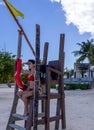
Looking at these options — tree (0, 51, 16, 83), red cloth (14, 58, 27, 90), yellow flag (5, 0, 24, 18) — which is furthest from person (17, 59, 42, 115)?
tree (0, 51, 16, 83)

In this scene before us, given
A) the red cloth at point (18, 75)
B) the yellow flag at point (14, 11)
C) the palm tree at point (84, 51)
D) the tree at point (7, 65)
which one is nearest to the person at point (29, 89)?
the red cloth at point (18, 75)

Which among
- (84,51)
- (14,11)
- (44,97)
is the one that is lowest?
(44,97)

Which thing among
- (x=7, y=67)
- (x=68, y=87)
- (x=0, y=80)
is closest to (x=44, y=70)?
(x=68, y=87)

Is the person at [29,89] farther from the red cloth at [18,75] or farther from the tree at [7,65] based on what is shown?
the tree at [7,65]

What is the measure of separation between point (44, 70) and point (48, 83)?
283mm

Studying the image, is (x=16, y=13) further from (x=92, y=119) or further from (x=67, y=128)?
(x=92, y=119)

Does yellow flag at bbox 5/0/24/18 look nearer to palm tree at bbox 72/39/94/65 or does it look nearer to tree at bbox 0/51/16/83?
tree at bbox 0/51/16/83

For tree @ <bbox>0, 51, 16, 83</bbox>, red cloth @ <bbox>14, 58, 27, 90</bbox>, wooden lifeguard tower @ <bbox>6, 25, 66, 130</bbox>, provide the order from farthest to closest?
tree @ <bbox>0, 51, 16, 83</bbox> → red cloth @ <bbox>14, 58, 27, 90</bbox> → wooden lifeguard tower @ <bbox>6, 25, 66, 130</bbox>

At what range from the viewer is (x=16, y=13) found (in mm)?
7441

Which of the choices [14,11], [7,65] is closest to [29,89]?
[14,11]

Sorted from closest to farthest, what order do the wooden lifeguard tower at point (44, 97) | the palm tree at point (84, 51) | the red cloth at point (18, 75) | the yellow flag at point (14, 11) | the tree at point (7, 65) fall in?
1. the wooden lifeguard tower at point (44, 97)
2. the yellow flag at point (14, 11)
3. the red cloth at point (18, 75)
4. the tree at point (7, 65)
5. the palm tree at point (84, 51)

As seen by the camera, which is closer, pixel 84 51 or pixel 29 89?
pixel 29 89

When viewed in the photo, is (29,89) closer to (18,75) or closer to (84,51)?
(18,75)

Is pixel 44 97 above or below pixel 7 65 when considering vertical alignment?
below
